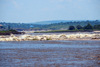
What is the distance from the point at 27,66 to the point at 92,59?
631cm

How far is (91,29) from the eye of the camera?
117500 mm

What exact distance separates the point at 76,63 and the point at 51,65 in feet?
6.95

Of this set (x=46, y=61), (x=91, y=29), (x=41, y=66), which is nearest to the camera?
(x=41, y=66)

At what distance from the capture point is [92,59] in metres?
25.6

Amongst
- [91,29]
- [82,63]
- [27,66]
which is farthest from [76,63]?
[91,29]

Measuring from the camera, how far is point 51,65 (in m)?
22.8

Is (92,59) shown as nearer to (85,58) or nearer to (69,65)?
(85,58)

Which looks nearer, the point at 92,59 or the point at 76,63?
the point at 76,63

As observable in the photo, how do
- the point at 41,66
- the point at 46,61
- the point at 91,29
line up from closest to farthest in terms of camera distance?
the point at 41,66 → the point at 46,61 → the point at 91,29

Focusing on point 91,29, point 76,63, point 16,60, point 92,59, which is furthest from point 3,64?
point 91,29

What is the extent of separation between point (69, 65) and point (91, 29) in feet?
315

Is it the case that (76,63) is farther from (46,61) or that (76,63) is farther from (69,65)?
(46,61)

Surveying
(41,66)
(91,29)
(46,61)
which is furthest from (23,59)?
(91,29)

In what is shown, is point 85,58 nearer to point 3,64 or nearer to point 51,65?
point 51,65
